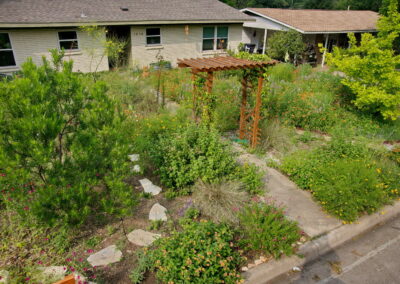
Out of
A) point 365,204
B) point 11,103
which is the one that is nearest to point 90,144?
point 11,103

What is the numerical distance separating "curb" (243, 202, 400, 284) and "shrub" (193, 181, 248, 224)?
84 cm

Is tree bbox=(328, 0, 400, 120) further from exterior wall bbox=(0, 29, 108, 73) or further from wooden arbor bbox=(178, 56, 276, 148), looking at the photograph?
exterior wall bbox=(0, 29, 108, 73)

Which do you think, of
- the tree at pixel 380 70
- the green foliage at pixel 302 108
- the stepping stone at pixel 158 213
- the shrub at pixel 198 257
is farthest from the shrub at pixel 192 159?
the tree at pixel 380 70

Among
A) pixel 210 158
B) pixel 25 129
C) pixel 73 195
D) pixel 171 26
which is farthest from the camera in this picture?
pixel 171 26

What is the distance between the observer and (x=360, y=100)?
26.0ft

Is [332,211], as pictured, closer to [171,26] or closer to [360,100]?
[360,100]

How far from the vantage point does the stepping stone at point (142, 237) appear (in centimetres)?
409

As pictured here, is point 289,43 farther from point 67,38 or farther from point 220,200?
point 220,200

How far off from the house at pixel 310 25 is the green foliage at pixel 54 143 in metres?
15.9

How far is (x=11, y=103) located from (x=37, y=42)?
1141cm

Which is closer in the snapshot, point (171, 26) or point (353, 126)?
point (353, 126)

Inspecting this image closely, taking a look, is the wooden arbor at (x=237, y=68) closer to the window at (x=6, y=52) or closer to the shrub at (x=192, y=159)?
the shrub at (x=192, y=159)

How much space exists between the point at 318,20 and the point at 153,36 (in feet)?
37.5

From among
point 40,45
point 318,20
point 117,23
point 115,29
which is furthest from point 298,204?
point 318,20
